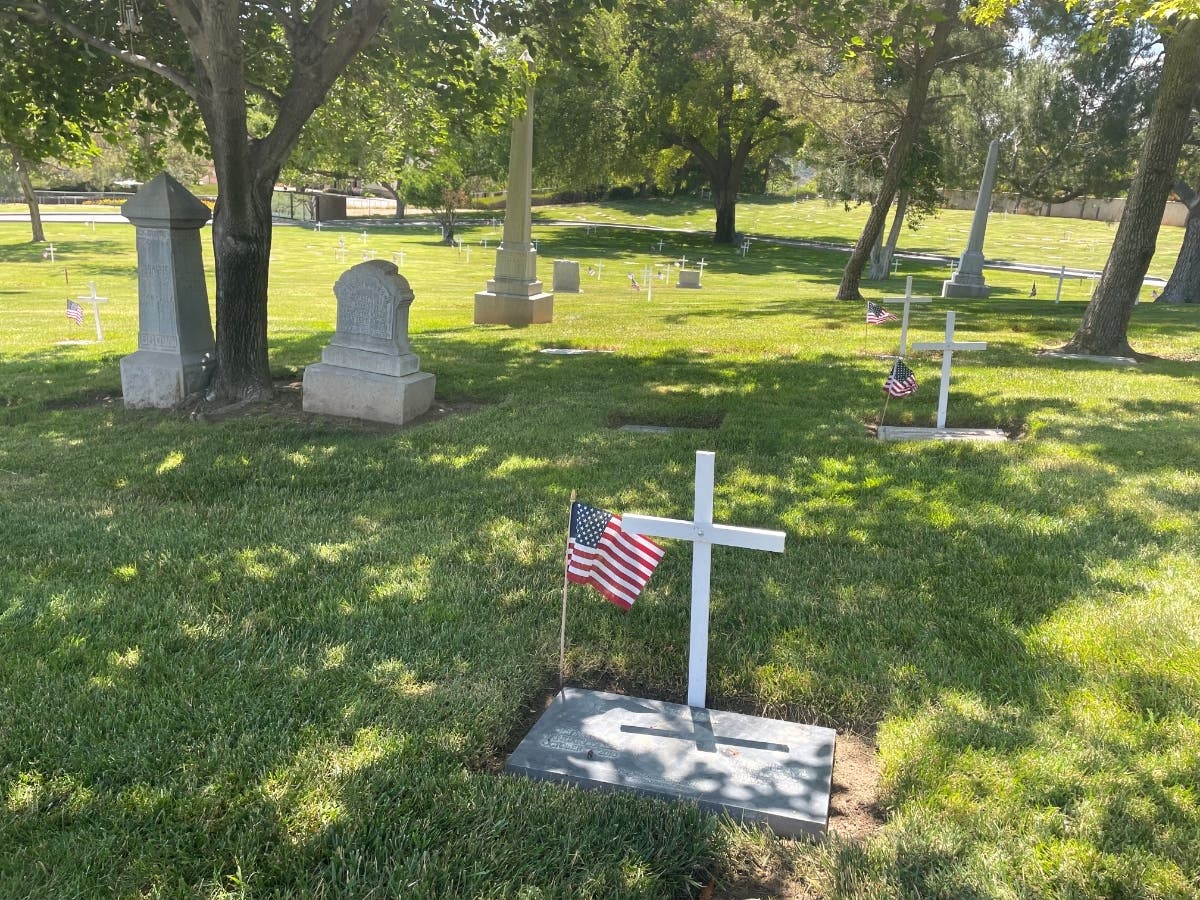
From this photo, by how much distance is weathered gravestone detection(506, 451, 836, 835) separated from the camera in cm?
296

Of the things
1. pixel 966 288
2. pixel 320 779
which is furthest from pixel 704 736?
pixel 966 288

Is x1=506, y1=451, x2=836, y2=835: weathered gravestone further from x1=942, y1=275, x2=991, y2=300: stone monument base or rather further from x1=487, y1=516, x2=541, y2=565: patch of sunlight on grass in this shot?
x1=942, y1=275, x2=991, y2=300: stone monument base

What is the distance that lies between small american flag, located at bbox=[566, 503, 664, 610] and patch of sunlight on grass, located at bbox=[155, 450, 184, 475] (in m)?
4.09

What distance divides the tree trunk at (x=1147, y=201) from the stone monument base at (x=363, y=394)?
820 centimetres

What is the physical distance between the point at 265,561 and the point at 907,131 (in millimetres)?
15857

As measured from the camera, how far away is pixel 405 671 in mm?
3660

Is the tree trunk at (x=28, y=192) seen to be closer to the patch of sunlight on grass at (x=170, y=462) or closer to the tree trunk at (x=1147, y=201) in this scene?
the patch of sunlight on grass at (x=170, y=462)

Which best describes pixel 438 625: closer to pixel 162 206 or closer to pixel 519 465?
pixel 519 465

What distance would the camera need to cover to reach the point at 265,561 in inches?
187

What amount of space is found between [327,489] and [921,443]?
4.47 m

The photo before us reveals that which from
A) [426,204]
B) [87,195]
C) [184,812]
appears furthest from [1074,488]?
[87,195]

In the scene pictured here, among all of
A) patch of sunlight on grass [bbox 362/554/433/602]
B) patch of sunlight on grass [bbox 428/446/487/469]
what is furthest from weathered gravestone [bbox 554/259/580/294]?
patch of sunlight on grass [bbox 362/554/433/602]

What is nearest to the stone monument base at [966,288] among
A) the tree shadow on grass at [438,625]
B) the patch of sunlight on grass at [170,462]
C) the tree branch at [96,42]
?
the tree shadow on grass at [438,625]

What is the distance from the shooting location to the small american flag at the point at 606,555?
11.6 ft
